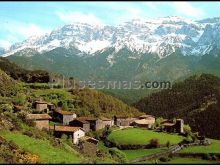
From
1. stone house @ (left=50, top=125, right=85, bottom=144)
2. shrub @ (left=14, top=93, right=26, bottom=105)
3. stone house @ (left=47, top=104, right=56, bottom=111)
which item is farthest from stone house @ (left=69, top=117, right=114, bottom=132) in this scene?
stone house @ (left=50, top=125, right=85, bottom=144)

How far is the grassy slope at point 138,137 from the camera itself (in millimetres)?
87887

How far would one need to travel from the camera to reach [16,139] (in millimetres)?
54500

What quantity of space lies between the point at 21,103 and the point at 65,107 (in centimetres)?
1584

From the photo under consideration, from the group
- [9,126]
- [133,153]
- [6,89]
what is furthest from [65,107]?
[9,126]

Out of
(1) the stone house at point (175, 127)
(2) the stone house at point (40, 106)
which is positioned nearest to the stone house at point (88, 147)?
(2) the stone house at point (40, 106)

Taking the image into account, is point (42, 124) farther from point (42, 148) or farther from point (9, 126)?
point (42, 148)

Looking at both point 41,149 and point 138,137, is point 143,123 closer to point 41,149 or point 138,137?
point 138,137

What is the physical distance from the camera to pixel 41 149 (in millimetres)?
51438

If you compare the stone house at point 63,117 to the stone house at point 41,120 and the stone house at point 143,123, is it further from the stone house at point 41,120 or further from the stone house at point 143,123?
the stone house at point 143,123

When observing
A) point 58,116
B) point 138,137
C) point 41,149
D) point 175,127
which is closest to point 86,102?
point 58,116

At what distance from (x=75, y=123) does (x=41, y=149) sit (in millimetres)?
45763

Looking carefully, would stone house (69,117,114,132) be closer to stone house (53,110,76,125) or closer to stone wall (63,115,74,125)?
stone wall (63,115,74,125)

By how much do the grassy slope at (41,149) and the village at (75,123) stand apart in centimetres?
2151

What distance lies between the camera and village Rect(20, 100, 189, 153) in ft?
271
